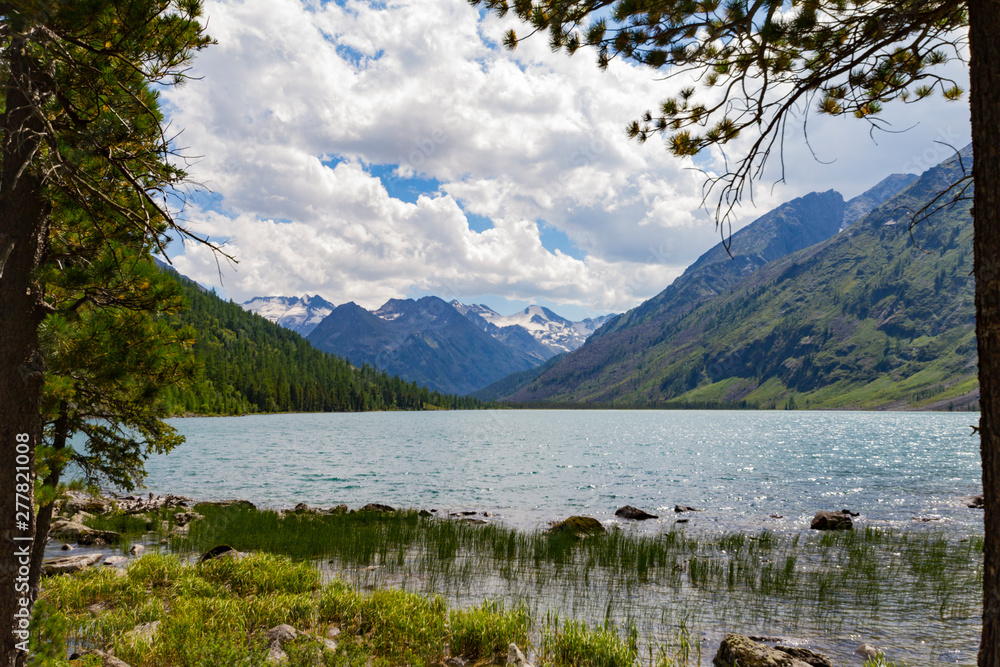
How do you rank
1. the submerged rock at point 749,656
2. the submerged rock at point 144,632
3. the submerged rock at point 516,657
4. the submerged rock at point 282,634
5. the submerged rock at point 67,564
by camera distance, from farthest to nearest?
the submerged rock at point 67,564 → the submerged rock at point 749,656 → the submerged rock at point 282,634 → the submerged rock at point 516,657 → the submerged rock at point 144,632

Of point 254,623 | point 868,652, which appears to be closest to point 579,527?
point 868,652

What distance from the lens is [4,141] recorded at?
5922 mm

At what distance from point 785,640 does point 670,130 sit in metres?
11.9

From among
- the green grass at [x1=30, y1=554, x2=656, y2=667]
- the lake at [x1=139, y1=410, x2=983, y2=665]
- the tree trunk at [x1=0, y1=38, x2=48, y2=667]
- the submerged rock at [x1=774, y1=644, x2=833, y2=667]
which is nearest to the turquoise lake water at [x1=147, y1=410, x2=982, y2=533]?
the lake at [x1=139, y1=410, x2=983, y2=665]

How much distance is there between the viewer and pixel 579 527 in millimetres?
24203

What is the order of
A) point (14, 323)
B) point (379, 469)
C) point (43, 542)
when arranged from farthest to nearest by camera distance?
point (379, 469), point (43, 542), point (14, 323)

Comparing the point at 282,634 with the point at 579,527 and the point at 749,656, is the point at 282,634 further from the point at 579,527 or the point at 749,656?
the point at 579,527

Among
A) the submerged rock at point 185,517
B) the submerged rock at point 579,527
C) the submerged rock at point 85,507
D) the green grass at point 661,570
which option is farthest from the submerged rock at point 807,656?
the submerged rock at point 85,507

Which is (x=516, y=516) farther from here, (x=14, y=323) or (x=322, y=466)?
(x=322, y=466)

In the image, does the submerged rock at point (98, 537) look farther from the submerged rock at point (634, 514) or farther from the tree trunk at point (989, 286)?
the tree trunk at point (989, 286)

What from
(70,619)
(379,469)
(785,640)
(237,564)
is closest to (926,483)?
(785,640)

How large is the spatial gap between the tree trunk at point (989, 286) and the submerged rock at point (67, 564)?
18241mm

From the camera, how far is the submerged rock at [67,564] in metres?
13.7

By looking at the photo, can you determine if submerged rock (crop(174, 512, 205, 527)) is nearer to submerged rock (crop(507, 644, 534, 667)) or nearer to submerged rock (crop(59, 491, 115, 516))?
submerged rock (crop(59, 491, 115, 516))
